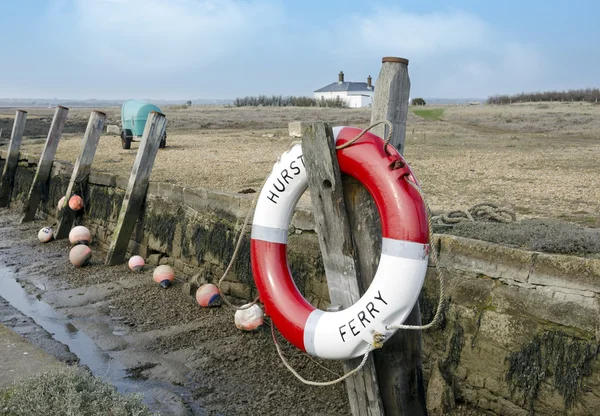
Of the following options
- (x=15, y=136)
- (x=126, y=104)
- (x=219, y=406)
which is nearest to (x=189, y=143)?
(x=126, y=104)

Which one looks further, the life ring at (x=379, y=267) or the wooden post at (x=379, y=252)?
the wooden post at (x=379, y=252)

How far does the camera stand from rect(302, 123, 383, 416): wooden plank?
301cm

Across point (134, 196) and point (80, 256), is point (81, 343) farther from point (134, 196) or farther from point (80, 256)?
A: point (134, 196)

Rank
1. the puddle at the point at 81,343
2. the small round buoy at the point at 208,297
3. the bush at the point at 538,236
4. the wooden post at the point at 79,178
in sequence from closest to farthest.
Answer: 1. the bush at the point at 538,236
2. the puddle at the point at 81,343
3. the small round buoy at the point at 208,297
4. the wooden post at the point at 79,178

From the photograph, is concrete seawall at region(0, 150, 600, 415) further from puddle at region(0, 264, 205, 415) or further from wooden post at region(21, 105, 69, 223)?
wooden post at region(21, 105, 69, 223)

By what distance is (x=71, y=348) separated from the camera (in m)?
5.13

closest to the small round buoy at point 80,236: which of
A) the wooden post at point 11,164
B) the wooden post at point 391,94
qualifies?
the wooden post at point 11,164

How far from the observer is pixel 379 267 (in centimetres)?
293

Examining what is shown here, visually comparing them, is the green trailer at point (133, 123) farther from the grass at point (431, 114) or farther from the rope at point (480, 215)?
the grass at point (431, 114)

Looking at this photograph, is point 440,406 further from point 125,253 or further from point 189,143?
point 189,143

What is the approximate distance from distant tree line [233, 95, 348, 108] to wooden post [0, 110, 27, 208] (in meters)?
35.9

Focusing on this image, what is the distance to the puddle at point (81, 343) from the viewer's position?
170 inches

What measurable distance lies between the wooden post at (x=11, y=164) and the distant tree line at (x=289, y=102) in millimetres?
35931

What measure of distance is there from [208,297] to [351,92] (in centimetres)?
5861
